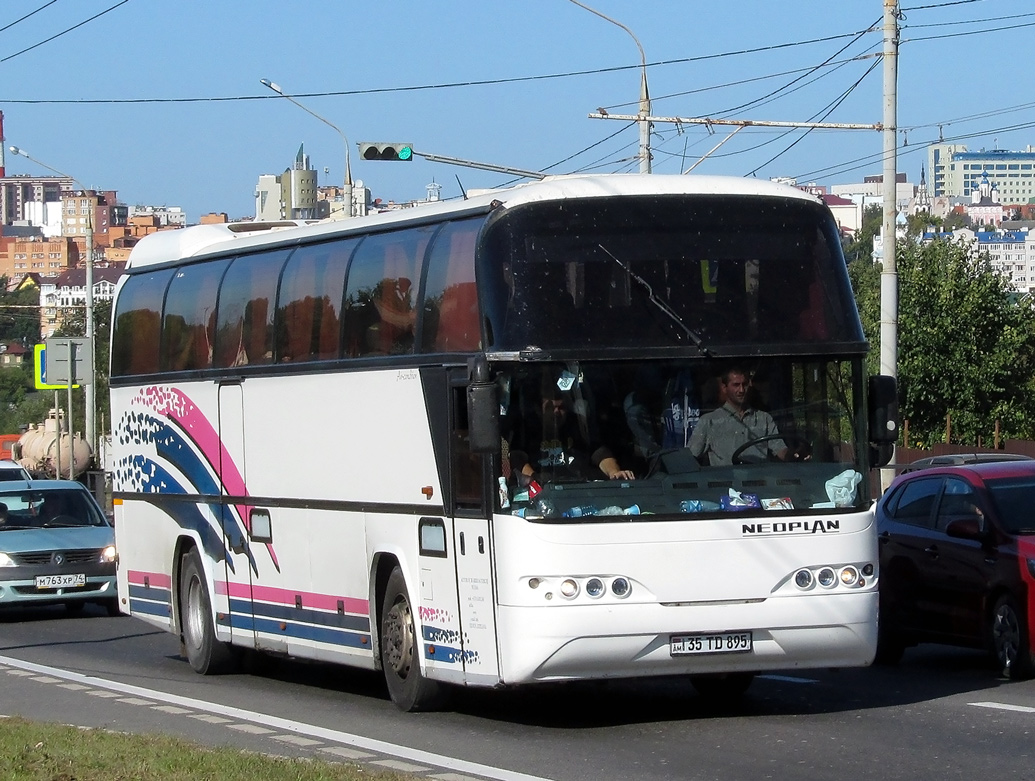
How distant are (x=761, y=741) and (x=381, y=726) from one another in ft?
8.11

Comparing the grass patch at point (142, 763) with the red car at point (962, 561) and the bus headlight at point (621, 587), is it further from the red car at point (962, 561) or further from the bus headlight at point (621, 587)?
the red car at point (962, 561)

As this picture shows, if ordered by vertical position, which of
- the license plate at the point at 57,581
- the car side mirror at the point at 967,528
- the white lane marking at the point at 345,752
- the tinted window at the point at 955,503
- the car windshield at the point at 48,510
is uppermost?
the tinted window at the point at 955,503

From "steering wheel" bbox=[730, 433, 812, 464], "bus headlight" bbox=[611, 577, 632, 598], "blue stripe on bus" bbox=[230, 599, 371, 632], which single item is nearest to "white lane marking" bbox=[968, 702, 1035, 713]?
"steering wheel" bbox=[730, 433, 812, 464]

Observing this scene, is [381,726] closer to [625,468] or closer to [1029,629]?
[625,468]

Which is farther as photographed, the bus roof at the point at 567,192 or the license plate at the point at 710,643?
the bus roof at the point at 567,192

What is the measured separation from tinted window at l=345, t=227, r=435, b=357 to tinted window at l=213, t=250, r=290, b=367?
153cm

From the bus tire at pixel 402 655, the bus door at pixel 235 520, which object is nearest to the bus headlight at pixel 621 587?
the bus tire at pixel 402 655

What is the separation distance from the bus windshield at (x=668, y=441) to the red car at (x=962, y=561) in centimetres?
273

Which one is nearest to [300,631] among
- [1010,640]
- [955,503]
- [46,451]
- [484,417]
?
[484,417]

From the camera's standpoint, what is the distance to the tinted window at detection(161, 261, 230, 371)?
15649 millimetres

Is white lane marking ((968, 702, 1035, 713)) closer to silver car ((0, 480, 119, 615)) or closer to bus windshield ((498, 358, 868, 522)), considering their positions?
bus windshield ((498, 358, 868, 522))

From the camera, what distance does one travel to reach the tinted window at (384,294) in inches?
478

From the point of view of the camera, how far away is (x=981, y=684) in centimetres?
1318

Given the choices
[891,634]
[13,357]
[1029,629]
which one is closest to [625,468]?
[1029,629]
